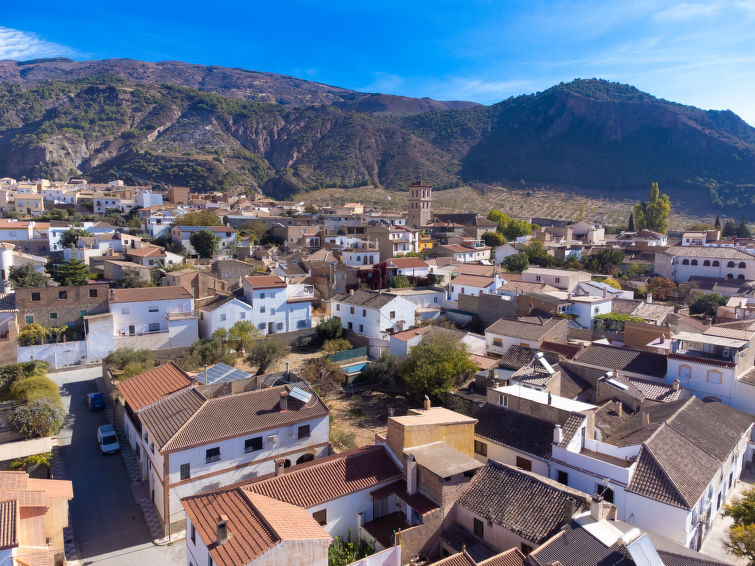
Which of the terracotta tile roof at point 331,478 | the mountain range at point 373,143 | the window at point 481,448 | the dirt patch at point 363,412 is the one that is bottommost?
the dirt patch at point 363,412

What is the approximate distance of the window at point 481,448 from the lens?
1841 cm

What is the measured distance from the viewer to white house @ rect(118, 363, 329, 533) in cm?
1554

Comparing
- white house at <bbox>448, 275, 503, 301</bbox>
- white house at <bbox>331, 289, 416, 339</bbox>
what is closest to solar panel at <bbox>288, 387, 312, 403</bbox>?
white house at <bbox>331, 289, 416, 339</bbox>

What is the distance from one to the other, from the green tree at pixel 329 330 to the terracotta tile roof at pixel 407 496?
63.1 ft

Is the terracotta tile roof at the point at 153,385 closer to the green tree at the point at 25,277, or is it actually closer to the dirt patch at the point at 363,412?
the dirt patch at the point at 363,412

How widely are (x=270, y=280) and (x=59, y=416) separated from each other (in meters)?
15.9

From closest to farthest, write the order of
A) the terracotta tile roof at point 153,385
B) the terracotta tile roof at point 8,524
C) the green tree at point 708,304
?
the terracotta tile roof at point 8,524
the terracotta tile roof at point 153,385
the green tree at point 708,304

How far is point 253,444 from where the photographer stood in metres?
16.9

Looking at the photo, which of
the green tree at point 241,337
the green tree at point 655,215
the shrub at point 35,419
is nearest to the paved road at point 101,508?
the shrub at point 35,419

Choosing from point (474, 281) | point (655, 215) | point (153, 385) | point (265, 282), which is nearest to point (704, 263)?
point (474, 281)

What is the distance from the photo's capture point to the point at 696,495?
14164 mm

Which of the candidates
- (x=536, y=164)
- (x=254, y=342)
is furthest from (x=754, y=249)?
(x=536, y=164)

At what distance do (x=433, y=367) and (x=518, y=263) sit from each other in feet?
96.4

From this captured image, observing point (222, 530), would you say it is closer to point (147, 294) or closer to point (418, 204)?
point (147, 294)
